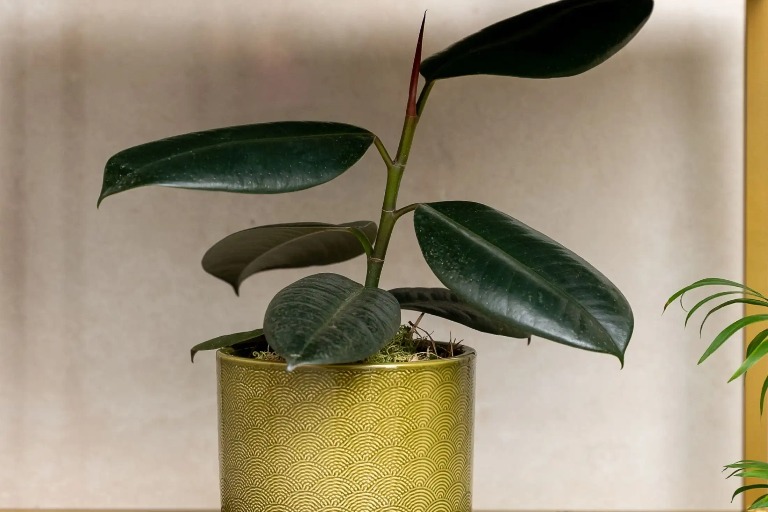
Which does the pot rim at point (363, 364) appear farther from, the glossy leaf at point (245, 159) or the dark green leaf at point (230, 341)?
the glossy leaf at point (245, 159)

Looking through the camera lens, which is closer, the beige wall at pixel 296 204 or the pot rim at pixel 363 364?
the pot rim at pixel 363 364

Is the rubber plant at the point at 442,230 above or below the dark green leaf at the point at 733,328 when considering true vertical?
above

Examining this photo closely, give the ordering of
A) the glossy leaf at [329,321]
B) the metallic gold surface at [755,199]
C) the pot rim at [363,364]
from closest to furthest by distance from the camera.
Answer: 1. the glossy leaf at [329,321]
2. the pot rim at [363,364]
3. the metallic gold surface at [755,199]

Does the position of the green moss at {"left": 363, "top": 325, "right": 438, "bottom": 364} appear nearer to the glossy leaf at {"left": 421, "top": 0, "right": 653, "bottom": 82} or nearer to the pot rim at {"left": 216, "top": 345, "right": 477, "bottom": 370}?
the pot rim at {"left": 216, "top": 345, "right": 477, "bottom": 370}

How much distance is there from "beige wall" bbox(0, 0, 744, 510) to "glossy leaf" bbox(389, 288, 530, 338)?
38 centimetres

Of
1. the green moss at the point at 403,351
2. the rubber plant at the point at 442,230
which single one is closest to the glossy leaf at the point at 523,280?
the rubber plant at the point at 442,230

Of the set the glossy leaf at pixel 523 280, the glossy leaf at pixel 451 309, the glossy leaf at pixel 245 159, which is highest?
the glossy leaf at pixel 245 159

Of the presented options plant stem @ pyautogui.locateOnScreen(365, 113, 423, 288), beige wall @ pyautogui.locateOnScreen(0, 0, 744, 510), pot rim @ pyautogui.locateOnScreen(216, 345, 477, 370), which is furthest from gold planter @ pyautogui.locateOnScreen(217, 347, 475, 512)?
beige wall @ pyautogui.locateOnScreen(0, 0, 744, 510)

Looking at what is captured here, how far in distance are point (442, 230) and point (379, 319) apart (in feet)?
0.33

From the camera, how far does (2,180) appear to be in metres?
1.15

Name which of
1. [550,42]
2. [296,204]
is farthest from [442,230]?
[296,204]

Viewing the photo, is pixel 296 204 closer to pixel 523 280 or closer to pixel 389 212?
pixel 389 212

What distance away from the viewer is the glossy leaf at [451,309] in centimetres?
75

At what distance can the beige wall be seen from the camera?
116 centimetres
